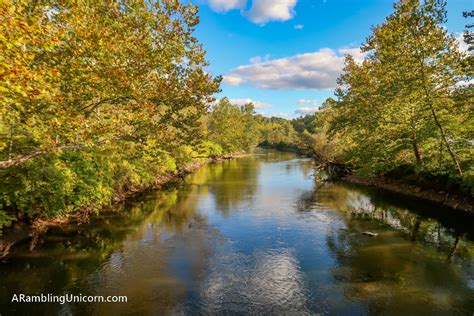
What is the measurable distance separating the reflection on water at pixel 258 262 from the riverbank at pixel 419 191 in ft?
4.93

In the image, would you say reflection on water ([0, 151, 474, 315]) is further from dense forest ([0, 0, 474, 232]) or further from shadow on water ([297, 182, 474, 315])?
dense forest ([0, 0, 474, 232])

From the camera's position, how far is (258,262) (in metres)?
18.7

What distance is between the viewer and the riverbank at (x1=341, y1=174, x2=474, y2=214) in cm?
2917

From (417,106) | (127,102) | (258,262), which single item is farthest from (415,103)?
(127,102)

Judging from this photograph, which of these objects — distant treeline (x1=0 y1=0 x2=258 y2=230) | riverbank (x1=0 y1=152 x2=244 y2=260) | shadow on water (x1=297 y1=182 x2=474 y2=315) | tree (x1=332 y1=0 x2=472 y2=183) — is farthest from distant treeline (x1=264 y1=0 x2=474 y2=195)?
riverbank (x1=0 y1=152 x2=244 y2=260)

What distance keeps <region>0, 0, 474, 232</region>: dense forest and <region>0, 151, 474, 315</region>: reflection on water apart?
4084mm

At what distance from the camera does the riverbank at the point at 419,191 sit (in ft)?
95.7

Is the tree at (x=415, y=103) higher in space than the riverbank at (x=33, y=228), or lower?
higher

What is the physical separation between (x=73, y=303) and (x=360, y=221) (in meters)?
22.6

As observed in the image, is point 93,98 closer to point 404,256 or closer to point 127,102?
point 127,102

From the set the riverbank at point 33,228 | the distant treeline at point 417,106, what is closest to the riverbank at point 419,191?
the distant treeline at point 417,106

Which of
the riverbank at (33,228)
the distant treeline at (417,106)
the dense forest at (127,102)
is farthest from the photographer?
the distant treeline at (417,106)

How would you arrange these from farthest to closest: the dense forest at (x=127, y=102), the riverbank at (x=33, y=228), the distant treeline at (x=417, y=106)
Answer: the distant treeline at (x=417, y=106) → the riverbank at (x=33, y=228) → the dense forest at (x=127, y=102)

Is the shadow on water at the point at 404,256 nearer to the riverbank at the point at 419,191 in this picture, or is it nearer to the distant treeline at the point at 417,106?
the riverbank at the point at 419,191
